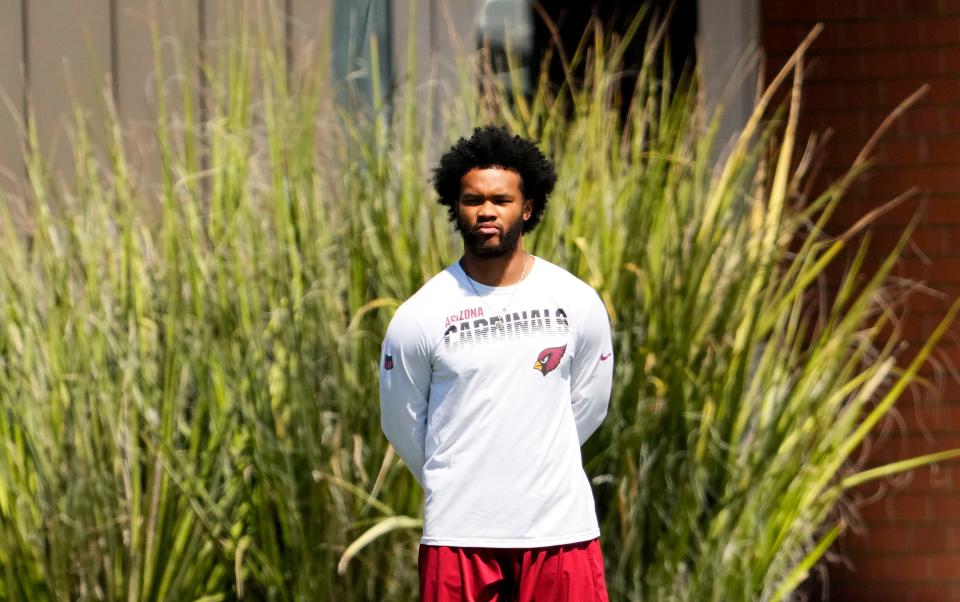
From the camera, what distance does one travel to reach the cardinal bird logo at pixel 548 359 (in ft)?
10.8

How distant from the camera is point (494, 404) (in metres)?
3.25

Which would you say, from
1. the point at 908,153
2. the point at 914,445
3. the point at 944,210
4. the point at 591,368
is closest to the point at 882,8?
the point at 908,153

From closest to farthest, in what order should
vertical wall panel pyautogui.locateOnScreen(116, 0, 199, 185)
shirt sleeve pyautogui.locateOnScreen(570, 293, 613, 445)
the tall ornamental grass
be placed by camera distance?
shirt sleeve pyautogui.locateOnScreen(570, 293, 613, 445) → the tall ornamental grass → vertical wall panel pyautogui.locateOnScreen(116, 0, 199, 185)

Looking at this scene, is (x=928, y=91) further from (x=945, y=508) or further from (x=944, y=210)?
(x=945, y=508)

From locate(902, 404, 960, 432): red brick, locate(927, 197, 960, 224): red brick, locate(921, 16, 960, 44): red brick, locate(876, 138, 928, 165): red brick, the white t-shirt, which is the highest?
locate(921, 16, 960, 44): red brick

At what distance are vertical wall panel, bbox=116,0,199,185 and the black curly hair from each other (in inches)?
90.9

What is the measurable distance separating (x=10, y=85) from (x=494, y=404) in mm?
2876

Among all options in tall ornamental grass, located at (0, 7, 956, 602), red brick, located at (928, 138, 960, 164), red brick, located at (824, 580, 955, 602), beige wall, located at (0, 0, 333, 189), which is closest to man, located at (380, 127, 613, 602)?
tall ornamental grass, located at (0, 7, 956, 602)

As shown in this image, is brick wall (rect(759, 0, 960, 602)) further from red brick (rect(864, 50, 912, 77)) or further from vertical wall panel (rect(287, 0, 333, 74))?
vertical wall panel (rect(287, 0, 333, 74))

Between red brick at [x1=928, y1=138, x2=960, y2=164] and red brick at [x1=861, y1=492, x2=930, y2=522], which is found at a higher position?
red brick at [x1=928, y1=138, x2=960, y2=164]

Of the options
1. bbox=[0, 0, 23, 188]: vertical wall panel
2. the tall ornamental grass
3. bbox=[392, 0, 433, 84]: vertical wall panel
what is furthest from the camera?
bbox=[392, 0, 433, 84]: vertical wall panel

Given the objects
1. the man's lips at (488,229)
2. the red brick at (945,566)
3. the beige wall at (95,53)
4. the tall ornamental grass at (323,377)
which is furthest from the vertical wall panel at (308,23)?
the red brick at (945,566)

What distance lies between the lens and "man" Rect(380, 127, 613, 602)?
3248mm

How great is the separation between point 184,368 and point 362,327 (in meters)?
0.50
